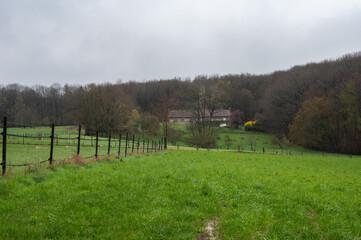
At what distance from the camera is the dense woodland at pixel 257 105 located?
5074cm

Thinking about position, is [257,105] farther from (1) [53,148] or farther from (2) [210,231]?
(2) [210,231]

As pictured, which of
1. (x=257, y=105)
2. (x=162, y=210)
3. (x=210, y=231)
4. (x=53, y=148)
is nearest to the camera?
(x=210, y=231)

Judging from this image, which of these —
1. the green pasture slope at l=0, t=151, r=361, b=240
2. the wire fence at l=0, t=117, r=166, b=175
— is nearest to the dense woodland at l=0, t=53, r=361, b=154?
the wire fence at l=0, t=117, r=166, b=175

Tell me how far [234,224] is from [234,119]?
276 feet

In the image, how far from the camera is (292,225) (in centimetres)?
482

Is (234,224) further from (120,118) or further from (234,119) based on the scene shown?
(234,119)

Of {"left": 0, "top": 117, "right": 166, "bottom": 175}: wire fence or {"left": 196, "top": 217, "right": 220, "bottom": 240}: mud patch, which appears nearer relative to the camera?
{"left": 196, "top": 217, "right": 220, "bottom": 240}: mud patch

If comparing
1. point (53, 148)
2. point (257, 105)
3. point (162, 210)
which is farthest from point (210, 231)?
point (257, 105)

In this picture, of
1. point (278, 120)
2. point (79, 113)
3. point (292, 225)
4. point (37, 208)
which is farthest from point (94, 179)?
point (278, 120)

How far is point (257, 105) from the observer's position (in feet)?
307

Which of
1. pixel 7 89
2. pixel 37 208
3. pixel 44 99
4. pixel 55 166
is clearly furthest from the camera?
pixel 44 99

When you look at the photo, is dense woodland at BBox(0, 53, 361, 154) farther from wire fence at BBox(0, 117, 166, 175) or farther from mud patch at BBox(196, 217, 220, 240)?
mud patch at BBox(196, 217, 220, 240)

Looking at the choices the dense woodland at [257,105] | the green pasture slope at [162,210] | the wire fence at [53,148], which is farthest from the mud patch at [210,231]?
the dense woodland at [257,105]

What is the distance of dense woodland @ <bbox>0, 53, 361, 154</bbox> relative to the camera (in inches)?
1998
